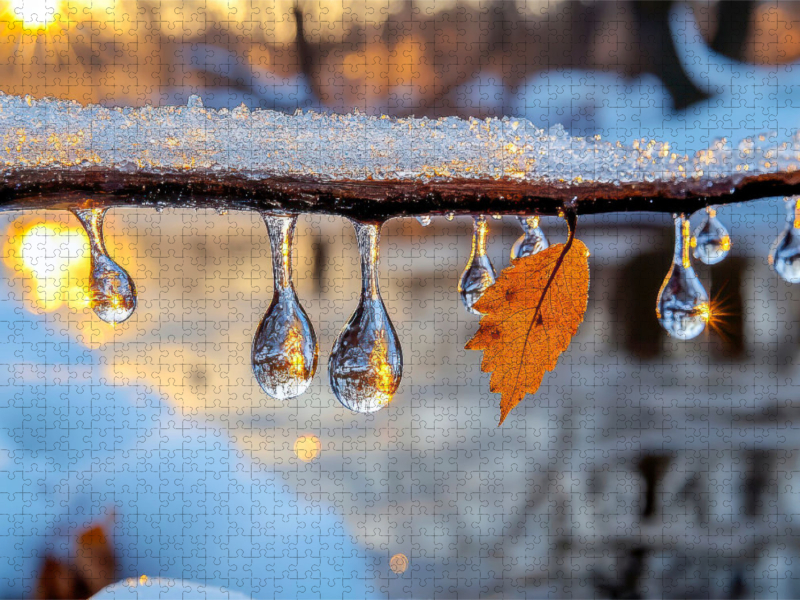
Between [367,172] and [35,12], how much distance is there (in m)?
2.97

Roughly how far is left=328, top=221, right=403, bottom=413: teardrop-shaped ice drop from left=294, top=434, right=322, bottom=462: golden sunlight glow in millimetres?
2647

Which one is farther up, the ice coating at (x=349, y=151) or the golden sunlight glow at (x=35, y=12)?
the golden sunlight glow at (x=35, y=12)

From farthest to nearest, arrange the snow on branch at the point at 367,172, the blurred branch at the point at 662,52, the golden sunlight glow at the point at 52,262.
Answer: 1. the blurred branch at the point at 662,52
2. the golden sunlight glow at the point at 52,262
3. the snow on branch at the point at 367,172

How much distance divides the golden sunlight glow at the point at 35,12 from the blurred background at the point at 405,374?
23mm

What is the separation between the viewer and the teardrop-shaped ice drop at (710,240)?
13.9 inches

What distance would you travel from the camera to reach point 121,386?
2748 mm

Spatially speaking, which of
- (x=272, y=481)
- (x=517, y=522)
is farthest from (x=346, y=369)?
(x=517, y=522)

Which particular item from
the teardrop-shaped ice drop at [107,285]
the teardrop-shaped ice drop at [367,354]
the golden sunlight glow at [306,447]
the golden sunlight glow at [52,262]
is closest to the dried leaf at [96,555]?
the golden sunlight glow at [306,447]

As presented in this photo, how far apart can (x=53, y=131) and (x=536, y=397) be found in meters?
3.23

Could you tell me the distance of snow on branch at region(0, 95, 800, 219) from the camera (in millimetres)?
240

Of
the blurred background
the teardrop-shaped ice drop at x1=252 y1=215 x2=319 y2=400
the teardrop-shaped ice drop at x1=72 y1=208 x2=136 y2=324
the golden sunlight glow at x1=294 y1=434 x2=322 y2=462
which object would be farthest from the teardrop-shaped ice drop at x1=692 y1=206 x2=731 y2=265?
the golden sunlight glow at x1=294 y1=434 x2=322 y2=462

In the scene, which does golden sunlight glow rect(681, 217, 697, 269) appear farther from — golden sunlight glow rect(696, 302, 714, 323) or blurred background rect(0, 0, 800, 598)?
blurred background rect(0, 0, 800, 598)

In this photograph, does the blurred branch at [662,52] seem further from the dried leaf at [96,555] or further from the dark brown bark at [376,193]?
the dried leaf at [96,555]

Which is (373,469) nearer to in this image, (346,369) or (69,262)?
(69,262)
